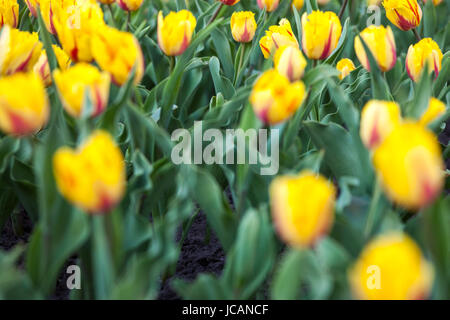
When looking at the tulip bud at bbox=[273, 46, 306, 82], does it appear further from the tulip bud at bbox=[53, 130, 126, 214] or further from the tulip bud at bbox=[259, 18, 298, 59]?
the tulip bud at bbox=[53, 130, 126, 214]

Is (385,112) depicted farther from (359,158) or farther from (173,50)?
(173,50)

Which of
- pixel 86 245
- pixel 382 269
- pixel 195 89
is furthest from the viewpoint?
pixel 195 89

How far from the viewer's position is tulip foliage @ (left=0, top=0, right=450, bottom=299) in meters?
0.65

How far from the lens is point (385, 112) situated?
81 cm

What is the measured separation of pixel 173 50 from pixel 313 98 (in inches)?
11.5

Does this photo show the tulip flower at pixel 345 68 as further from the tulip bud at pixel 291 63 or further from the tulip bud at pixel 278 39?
the tulip bud at pixel 291 63

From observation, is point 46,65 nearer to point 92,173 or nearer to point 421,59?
point 92,173

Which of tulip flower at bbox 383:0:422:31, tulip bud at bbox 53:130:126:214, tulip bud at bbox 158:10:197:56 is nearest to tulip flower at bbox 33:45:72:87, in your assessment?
tulip bud at bbox 158:10:197:56

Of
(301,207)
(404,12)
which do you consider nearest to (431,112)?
(301,207)

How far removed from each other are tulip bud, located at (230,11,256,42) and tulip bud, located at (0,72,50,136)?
2.60 ft

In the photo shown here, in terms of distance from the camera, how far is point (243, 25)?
1.50m

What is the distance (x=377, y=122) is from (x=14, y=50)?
0.65 metres
